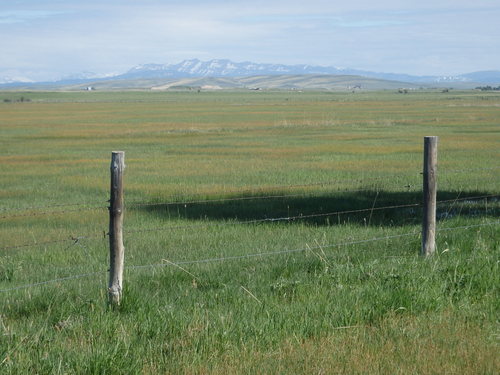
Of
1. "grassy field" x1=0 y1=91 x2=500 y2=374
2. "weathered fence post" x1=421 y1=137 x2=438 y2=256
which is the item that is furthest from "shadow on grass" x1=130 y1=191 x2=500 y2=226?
"weathered fence post" x1=421 y1=137 x2=438 y2=256

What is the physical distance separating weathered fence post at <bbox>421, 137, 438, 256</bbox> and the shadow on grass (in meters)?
5.48

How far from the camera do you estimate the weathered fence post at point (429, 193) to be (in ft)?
32.3

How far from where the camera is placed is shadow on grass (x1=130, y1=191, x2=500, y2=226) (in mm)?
16797

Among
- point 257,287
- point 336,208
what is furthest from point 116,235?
point 336,208

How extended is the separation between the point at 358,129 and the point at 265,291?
46663 millimetres

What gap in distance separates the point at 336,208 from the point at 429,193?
9.33 meters

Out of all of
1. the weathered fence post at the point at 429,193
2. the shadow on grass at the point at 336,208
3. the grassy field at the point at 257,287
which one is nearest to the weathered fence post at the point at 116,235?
the grassy field at the point at 257,287

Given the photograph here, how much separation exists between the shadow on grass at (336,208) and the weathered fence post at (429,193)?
18.0 feet

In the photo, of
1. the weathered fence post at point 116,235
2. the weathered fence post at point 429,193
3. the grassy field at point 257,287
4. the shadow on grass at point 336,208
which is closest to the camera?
the grassy field at point 257,287

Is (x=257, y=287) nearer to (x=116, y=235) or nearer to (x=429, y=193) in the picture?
(x=116, y=235)

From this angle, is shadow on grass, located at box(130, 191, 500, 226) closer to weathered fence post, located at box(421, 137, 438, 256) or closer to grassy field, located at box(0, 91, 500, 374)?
grassy field, located at box(0, 91, 500, 374)

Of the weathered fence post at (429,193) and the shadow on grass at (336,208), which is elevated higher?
the weathered fence post at (429,193)

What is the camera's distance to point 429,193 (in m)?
9.91

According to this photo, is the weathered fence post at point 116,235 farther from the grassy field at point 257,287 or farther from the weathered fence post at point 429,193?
the weathered fence post at point 429,193
